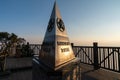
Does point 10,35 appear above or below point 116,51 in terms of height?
above

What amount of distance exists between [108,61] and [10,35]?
4.98m

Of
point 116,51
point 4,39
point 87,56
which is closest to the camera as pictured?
point 116,51

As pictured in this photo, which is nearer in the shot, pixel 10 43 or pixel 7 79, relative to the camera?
pixel 7 79

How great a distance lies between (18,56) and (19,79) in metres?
3.68

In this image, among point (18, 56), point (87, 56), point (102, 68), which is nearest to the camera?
point (102, 68)

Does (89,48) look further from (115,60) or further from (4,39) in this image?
(4,39)

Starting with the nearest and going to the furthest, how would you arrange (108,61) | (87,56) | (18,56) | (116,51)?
1. (116,51)
2. (108,61)
3. (87,56)
4. (18,56)

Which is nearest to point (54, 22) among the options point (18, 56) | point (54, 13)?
point (54, 13)

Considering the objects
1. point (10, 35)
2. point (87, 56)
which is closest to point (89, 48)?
point (87, 56)

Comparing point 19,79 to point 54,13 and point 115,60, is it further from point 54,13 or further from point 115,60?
point 115,60

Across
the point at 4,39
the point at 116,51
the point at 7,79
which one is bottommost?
the point at 7,79

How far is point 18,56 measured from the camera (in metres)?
7.29

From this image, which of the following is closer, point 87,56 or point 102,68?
point 102,68

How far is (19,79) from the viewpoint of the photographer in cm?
388
